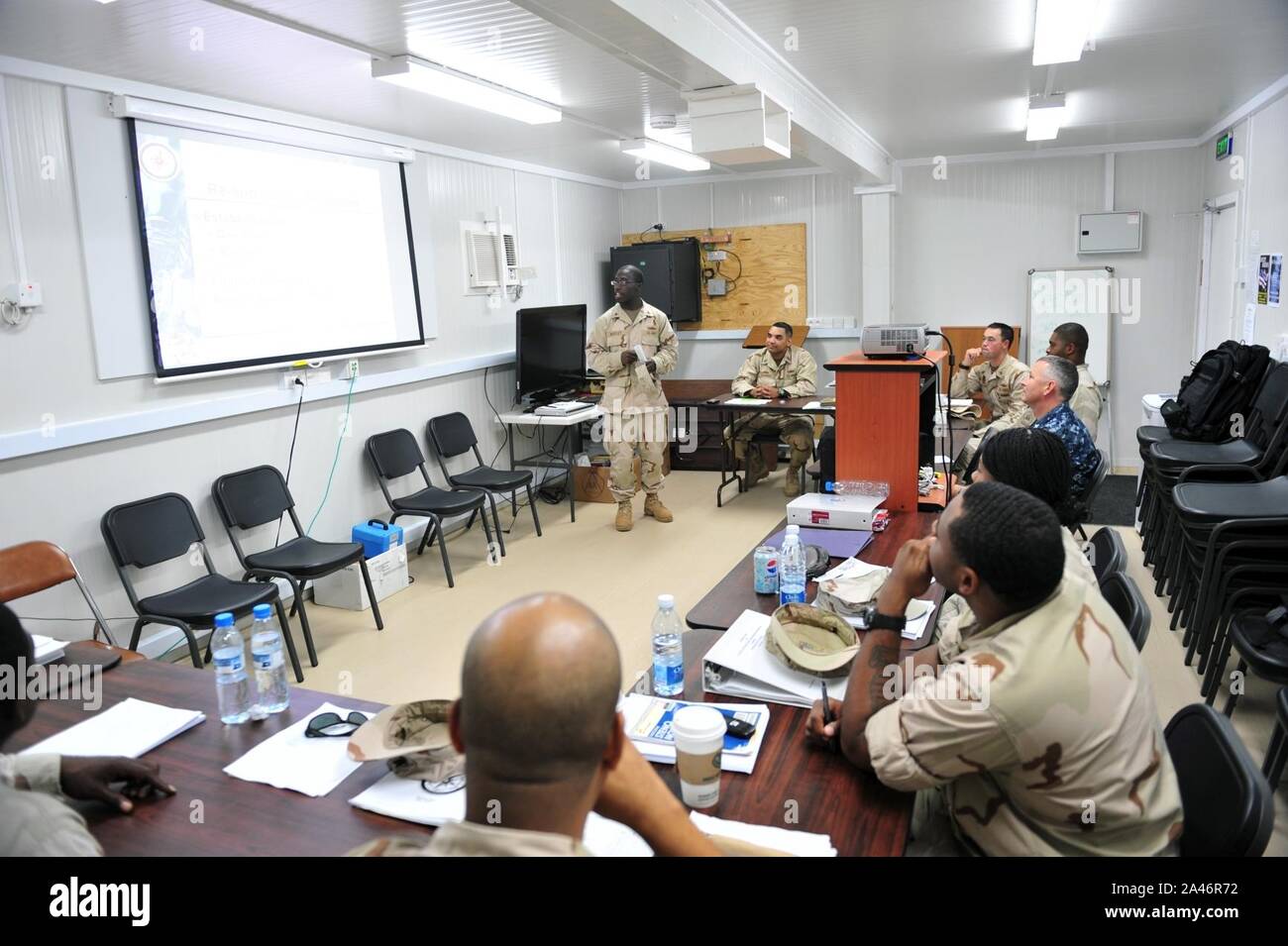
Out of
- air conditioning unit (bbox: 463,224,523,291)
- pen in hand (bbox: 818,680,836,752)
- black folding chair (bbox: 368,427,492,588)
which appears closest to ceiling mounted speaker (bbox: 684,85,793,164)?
black folding chair (bbox: 368,427,492,588)

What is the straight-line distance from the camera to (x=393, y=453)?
5363 millimetres

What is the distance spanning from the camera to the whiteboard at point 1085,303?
7.23m

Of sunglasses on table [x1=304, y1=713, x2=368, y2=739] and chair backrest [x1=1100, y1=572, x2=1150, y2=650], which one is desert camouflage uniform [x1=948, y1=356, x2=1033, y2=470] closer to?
chair backrest [x1=1100, y1=572, x2=1150, y2=650]

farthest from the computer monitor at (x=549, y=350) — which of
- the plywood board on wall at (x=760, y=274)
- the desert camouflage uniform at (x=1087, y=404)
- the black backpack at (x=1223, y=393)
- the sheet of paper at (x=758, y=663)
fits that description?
the sheet of paper at (x=758, y=663)

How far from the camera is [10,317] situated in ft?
11.3

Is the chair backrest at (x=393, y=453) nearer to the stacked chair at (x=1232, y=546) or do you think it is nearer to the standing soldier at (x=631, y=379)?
the standing soldier at (x=631, y=379)

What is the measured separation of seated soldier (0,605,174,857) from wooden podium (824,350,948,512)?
2.68 metres

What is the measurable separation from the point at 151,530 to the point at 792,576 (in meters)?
2.92

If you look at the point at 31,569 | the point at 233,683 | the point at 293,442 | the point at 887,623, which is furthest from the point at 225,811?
the point at 293,442

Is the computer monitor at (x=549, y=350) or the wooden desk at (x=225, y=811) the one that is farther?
the computer monitor at (x=549, y=350)

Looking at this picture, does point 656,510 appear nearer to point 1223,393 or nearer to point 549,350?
point 549,350

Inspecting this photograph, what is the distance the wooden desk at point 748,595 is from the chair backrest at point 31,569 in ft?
6.96

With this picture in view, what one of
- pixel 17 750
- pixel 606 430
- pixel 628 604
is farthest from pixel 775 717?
pixel 606 430
